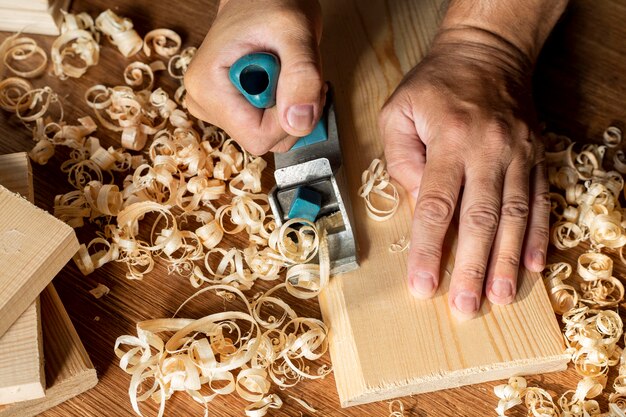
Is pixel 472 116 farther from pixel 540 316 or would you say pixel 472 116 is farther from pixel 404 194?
pixel 540 316

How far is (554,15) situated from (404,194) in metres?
0.52

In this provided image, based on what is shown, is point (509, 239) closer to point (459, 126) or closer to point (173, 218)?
point (459, 126)

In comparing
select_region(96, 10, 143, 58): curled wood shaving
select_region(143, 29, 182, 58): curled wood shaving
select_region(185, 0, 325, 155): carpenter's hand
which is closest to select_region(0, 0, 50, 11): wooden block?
select_region(96, 10, 143, 58): curled wood shaving

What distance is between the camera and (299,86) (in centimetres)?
118

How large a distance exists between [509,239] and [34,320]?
2.67ft

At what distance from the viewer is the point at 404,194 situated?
4.63 feet

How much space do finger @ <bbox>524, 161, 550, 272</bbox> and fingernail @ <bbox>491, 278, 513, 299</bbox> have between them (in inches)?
3.0

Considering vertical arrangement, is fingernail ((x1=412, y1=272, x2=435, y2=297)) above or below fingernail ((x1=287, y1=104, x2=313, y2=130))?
below

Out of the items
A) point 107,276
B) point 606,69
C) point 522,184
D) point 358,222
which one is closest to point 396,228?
point 358,222

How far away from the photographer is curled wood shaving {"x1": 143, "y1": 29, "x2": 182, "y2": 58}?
65.0 inches

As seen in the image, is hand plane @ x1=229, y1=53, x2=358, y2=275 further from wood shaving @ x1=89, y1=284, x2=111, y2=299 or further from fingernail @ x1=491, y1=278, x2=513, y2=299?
wood shaving @ x1=89, y1=284, x2=111, y2=299

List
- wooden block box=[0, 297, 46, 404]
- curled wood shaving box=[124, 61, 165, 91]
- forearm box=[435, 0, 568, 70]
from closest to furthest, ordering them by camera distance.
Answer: wooden block box=[0, 297, 46, 404] → forearm box=[435, 0, 568, 70] → curled wood shaving box=[124, 61, 165, 91]

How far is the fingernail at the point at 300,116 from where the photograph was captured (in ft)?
3.94

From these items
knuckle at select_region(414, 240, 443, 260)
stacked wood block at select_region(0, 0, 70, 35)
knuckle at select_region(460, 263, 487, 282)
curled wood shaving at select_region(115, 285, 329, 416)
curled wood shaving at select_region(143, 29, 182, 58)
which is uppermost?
stacked wood block at select_region(0, 0, 70, 35)
